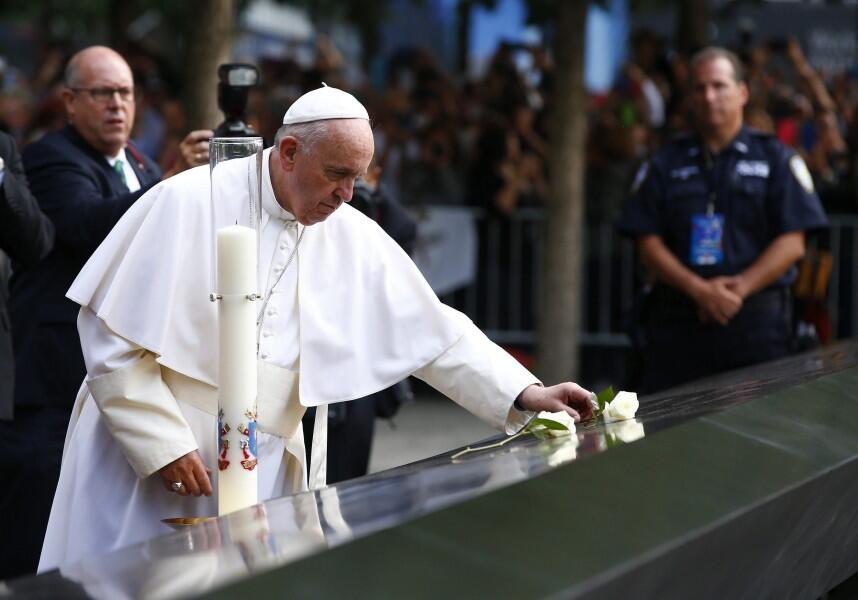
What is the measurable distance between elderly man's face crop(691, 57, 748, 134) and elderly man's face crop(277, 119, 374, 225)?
11.6ft

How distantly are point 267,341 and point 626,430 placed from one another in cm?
106

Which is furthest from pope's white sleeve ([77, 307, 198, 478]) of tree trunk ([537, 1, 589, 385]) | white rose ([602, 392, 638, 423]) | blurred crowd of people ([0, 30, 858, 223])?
blurred crowd of people ([0, 30, 858, 223])

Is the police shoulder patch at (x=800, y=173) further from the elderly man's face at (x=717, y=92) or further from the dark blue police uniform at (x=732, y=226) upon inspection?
the elderly man's face at (x=717, y=92)

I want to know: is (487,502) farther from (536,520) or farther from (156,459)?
(156,459)

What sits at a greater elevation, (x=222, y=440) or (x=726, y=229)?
(x=726, y=229)

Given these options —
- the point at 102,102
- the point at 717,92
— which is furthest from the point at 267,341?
the point at 717,92

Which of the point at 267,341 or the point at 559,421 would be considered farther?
the point at 267,341

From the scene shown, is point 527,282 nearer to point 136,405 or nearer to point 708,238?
point 708,238

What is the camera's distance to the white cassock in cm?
355

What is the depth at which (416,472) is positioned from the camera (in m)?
2.84

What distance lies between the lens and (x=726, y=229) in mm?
6762

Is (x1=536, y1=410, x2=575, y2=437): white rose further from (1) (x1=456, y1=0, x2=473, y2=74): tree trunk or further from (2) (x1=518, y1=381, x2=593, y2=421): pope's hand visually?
(1) (x1=456, y1=0, x2=473, y2=74): tree trunk

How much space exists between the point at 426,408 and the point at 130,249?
25.3 feet

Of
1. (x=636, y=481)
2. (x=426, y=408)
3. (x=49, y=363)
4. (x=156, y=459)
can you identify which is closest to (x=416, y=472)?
(x=636, y=481)
